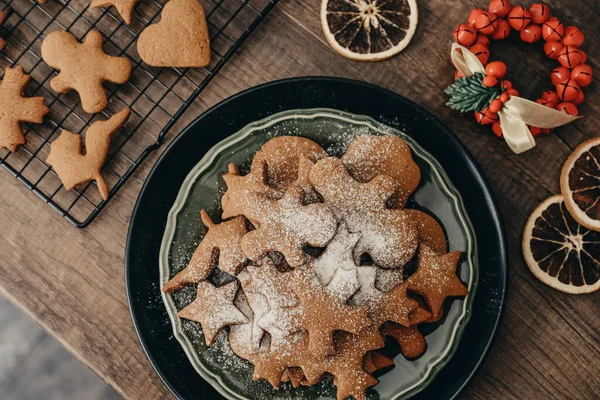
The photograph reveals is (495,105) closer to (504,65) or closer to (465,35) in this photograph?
(504,65)

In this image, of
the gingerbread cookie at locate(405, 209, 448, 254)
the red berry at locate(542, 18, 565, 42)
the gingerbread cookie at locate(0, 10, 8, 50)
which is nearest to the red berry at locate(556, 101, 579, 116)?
the red berry at locate(542, 18, 565, 42)

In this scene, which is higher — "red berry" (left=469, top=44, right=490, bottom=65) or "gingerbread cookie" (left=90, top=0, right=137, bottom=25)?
"red berry" (left=469, top=44, right=490, bottom=65)

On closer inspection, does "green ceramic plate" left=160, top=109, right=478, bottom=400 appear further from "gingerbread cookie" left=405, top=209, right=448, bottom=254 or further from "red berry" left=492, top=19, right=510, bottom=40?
"red berry" left=492, top=19, right=510, bottom=40

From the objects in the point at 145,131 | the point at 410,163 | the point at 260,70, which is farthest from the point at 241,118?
the point at 410,163

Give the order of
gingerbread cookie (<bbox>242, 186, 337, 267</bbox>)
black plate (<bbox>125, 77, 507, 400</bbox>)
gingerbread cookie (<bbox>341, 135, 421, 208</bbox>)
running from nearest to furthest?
gingerbread cookie (<bbox>242, 186, 337, 267</bbox>) < gingerbread cookie (<bbox>341, 135, 421, 208</bbox>) < black plate (<bbox>125, 77, 507, 400</bbox>)

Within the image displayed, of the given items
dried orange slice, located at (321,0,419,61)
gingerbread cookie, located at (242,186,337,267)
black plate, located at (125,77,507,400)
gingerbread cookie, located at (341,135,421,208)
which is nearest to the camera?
gingerbread cookie, located at (242,186,337,267)

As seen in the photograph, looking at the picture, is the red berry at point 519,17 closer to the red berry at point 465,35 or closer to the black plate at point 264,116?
the red berry at point 465,35

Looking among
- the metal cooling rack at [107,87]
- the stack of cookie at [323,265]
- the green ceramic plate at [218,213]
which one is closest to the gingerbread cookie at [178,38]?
the metal cooling rack at [107,87]
